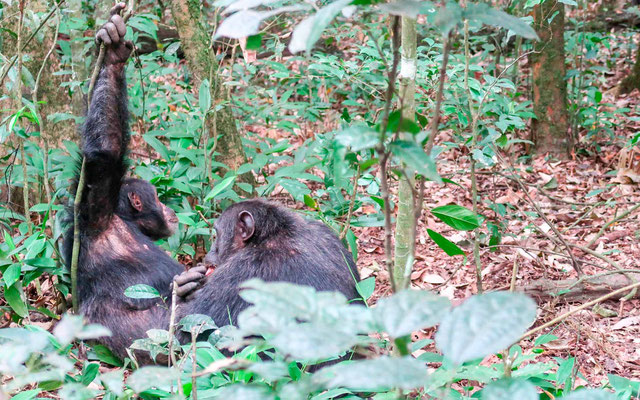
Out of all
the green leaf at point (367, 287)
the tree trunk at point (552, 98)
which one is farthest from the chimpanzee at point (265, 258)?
the tree trunk at point (552, 98)

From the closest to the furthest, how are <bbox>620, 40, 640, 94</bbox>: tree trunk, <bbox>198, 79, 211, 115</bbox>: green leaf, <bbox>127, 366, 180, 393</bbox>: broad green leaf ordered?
<bbox>127, 366, 180, 393</bbox>: broad green leaf, <bbox>198, 79, 211, 115</bbox>: green leaf, <bbox>620, 40, 640, 94</bbox>: tree trunk

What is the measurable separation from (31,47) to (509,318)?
5.61 metres

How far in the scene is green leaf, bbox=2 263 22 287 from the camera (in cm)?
359

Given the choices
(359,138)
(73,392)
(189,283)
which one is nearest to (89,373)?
(73,392)

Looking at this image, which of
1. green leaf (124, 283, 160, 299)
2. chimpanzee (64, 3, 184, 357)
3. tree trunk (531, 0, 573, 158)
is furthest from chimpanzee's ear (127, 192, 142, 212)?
tree trunk (531, 0, 573, 158)

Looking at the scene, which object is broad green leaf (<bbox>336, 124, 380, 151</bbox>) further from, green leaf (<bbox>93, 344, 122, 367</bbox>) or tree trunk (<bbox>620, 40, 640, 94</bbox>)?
tree trunk (<bbox>620, 40, 640, 94</bbox>)

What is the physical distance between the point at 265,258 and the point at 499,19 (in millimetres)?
2400

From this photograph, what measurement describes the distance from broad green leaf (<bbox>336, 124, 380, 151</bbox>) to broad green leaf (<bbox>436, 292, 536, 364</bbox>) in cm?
36

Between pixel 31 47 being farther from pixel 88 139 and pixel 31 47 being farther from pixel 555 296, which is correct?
pixel 555 296

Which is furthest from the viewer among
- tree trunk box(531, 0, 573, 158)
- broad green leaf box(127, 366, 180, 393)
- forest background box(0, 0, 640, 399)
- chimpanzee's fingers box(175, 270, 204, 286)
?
tree trunk box(531, 0, 573, 158)

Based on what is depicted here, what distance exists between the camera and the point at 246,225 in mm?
3738

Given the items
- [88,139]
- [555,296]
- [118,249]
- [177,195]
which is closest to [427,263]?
[555,296]

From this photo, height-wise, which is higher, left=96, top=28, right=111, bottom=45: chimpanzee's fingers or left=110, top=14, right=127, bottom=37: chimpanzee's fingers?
left=110, top=14, right=127, bottom=37: chimpanzee's fingers

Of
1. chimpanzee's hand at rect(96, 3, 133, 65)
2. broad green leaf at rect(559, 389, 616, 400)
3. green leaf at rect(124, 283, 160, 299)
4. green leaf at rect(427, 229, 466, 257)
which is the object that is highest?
chimpanzee's hand at rect(96, 3, 133, 65)
